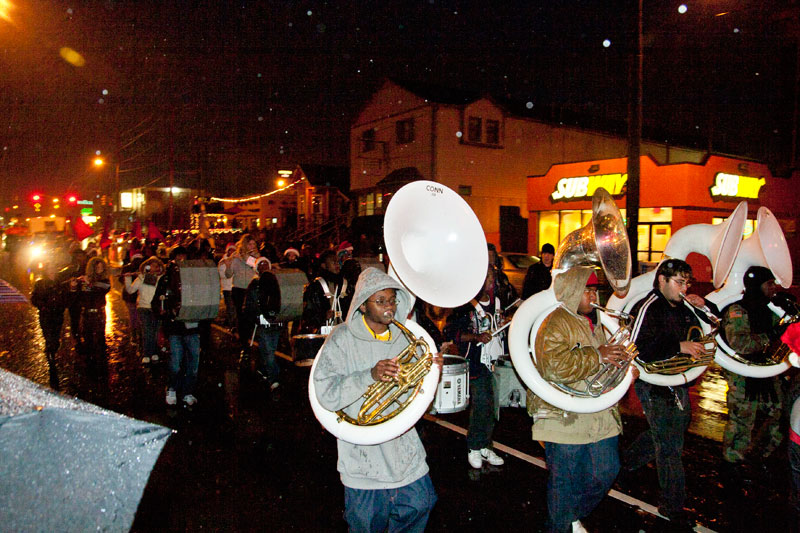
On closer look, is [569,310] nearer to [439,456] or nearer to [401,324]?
[401,324]

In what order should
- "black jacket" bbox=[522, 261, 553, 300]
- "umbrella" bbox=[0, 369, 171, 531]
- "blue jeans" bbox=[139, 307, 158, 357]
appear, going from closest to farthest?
"umbrella" bbox=[0, 369, 171, 531] < "black jacket" bbox=[522, 261, 553, 300] < "blue jeans" bbox=[139, 307, 158, 357]

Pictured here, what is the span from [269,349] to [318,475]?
2.81 meters

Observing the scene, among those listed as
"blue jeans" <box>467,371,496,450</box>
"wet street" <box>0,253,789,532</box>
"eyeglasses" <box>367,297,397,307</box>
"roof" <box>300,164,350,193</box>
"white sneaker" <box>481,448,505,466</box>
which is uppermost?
"roof" <box>300,164,350,193</box>

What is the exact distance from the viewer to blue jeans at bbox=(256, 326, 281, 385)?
733cm

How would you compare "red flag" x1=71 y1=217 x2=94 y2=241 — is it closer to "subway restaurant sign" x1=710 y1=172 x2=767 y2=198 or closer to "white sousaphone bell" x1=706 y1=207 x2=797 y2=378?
"white sousaphone bell" x1=706 y1=207 x2=797 y2=378

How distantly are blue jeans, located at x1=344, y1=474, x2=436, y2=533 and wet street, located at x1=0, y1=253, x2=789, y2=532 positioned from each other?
1.19 metres

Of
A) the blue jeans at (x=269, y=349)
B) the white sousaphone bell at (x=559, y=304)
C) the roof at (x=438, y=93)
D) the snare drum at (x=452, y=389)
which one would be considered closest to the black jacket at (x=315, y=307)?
the blue jeans at (x=269, y=349)

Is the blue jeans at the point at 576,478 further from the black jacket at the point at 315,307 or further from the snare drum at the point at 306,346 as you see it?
the black jacket at the point at 315,307

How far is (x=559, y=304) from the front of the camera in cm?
356

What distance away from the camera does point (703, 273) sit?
64.5ft

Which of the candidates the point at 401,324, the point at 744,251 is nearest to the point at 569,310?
the point at 401,324

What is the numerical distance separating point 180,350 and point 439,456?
3407 mm

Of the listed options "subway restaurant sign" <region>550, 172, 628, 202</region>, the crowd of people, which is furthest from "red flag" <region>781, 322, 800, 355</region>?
"subway restaurant sign" <region>550, 172, 628, 202</region>

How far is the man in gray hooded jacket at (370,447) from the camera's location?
2.85m
